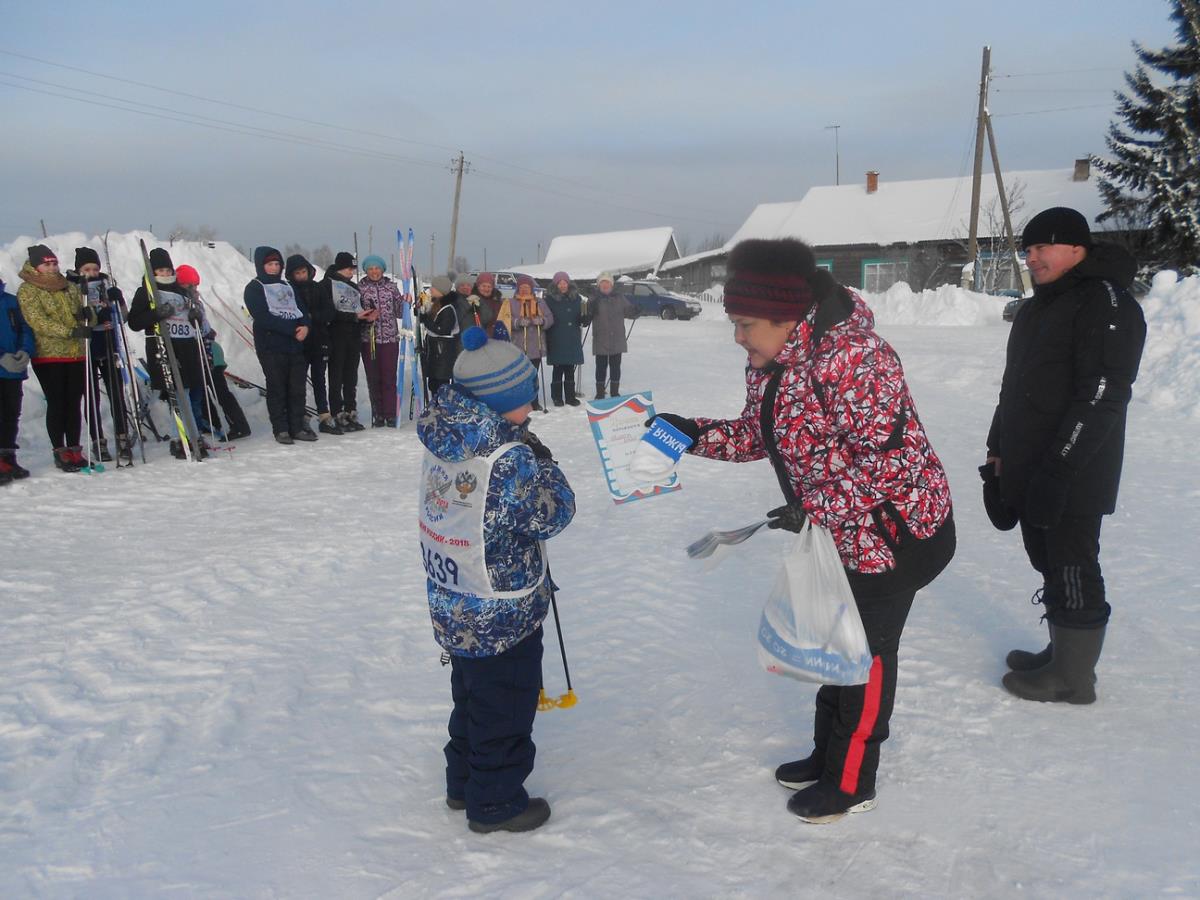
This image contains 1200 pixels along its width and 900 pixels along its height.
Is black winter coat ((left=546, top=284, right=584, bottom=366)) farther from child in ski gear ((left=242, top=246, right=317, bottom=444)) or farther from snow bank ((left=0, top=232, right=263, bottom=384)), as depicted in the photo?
snow bank ((left=0, top=232, right=263, bottom=384))

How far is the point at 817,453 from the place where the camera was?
2371mm

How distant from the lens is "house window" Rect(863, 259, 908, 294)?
34.2m

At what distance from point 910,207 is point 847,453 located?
38.1 meters

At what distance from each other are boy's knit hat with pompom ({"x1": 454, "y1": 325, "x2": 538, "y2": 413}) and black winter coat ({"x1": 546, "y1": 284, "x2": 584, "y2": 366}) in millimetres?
8556

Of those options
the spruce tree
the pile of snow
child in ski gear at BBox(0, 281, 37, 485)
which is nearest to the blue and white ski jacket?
child in ski gear at BBox(0, 281, 37, 485)

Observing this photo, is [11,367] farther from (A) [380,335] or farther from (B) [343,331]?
(A) [380,335]

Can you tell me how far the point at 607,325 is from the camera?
1120 centimetres

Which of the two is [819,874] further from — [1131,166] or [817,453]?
[1131,166]

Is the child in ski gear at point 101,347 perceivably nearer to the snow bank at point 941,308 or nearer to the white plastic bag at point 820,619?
the white plastic bag at point 820,619

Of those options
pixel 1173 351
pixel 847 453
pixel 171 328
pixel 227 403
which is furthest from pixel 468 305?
pixel 1173 351

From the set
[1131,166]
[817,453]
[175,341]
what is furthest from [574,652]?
[1131,166]

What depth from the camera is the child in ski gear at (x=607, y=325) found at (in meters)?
11.2

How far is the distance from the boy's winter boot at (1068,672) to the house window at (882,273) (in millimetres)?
32746

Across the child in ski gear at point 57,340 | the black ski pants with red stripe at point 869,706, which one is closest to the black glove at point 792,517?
the black ski pants with red stripe at point 869,706
